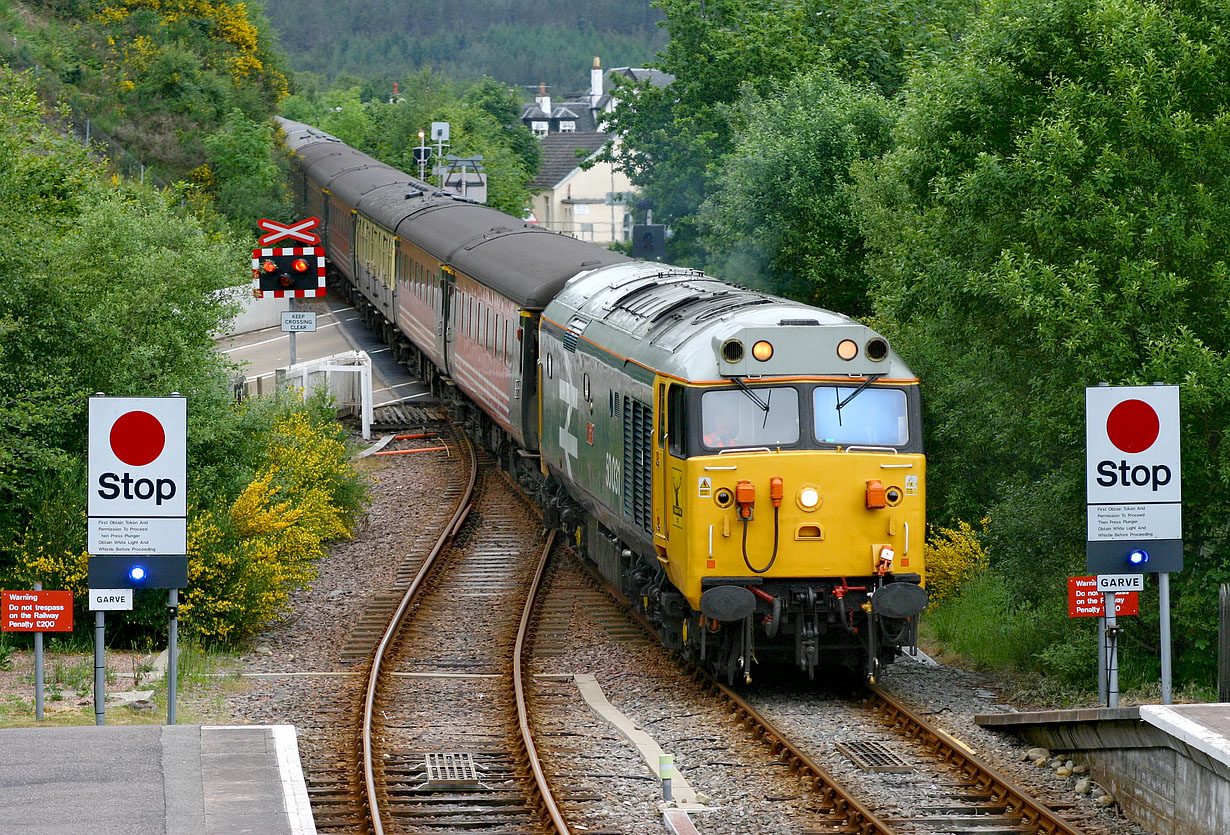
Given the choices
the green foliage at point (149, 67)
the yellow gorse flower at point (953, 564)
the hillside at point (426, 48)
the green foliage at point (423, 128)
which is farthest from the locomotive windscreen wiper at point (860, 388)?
the hillside at point (426, 48)

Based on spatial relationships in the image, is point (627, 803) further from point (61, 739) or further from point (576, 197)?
point (576, 197)

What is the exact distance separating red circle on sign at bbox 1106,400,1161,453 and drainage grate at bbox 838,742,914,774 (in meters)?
2.85

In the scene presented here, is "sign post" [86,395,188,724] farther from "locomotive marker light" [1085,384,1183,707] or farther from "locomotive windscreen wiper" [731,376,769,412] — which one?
"locomotive marker light" [1085,384,1183,707]

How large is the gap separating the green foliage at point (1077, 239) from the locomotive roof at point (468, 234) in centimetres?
629

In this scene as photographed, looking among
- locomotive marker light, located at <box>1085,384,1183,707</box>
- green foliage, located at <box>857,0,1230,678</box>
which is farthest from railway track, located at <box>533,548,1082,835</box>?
green foliage, located at <box>857,0,1230,678</box>

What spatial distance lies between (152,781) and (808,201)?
76.9 feet

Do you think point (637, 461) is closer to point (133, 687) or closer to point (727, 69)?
point (133, 687)

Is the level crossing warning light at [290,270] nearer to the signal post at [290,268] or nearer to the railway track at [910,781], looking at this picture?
the signal post at [290,268]

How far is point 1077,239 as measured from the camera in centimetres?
1496

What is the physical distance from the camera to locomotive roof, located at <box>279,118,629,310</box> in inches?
846

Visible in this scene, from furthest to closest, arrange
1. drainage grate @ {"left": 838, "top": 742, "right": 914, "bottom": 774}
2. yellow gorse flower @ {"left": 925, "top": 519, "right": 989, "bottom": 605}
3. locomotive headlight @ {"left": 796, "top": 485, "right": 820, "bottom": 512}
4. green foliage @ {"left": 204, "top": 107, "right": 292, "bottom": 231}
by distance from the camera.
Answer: green foliage @ {"left": 204, "top": 107, "right": 292, "bottom": 231}
yellow gorse flower @ {"left": 925, "top": 519, "right": 989, "bottom": 605}
locomotive headlight @ {"left": 796, "top": 485, "right": 820, "bottom": 512}
drainage grate @ {"left": 838, "top": 742, "right": 914, "bottom": 774}

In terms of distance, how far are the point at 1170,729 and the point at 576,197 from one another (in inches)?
3520

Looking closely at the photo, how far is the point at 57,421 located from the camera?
15.7 metres

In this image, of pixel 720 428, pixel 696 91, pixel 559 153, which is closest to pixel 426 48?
pixel 559 153
